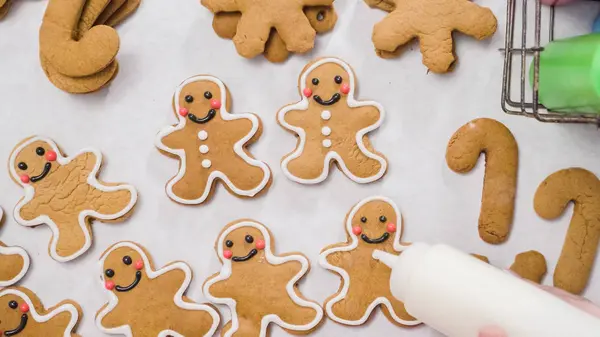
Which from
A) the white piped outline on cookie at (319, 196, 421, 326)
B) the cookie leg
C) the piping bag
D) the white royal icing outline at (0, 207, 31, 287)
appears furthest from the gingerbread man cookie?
the white royal icing outline at (0, 207, 31, 287)

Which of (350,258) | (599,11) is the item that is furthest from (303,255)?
(599,11)

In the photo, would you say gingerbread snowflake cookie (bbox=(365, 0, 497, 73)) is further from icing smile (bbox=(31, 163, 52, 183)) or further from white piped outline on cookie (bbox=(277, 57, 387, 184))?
icing smile (bbox=(31, 163, 52, 183))

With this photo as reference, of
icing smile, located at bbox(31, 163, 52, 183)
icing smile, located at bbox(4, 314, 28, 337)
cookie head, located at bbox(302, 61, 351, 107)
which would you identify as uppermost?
cookie head, located at bbox(302, 61, 351, 107)

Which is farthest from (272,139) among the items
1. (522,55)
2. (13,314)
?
(13,314)

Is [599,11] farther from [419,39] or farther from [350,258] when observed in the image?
[350,258]

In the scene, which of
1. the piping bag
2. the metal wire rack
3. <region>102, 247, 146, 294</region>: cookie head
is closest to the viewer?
the piping bag

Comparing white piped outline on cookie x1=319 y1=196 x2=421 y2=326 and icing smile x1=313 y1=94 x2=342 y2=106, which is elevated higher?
icing smile x1=313 y1=94 x2=342 y2=106
